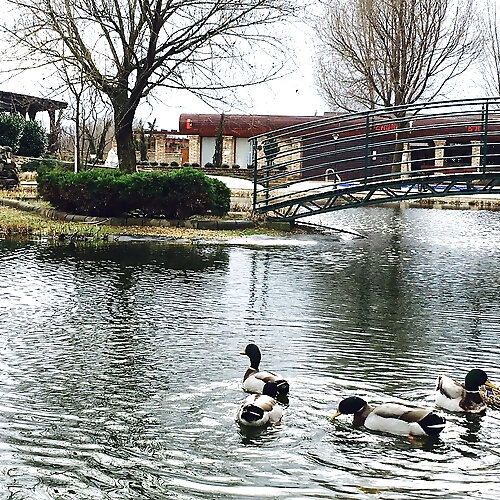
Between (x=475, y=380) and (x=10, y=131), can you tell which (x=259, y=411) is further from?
(x=10, y=131)

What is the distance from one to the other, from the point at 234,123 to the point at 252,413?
156 feet

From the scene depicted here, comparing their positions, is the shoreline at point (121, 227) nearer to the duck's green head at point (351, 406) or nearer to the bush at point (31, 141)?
the duck's green head at point (351, 406)

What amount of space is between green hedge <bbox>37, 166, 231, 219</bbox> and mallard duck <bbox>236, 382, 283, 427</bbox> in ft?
42.9

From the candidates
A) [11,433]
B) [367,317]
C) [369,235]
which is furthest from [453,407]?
[369,235]

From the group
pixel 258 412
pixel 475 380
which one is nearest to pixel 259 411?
pixel 258 412

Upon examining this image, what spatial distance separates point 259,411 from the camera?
631 centimetres

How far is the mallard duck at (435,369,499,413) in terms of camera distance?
678 cm

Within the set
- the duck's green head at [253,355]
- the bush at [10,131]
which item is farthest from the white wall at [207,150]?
→ the duck's green head at [253,355]

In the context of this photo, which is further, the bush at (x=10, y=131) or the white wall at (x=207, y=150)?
the white wall at (x=207, y=150)

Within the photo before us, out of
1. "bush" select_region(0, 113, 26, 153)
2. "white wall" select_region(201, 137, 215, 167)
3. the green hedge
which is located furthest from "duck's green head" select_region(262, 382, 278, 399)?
"white wall" select_region(201, 137, 215, 167)

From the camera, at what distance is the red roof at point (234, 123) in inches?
2042

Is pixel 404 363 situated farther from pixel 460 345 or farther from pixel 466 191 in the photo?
pixel 466 191

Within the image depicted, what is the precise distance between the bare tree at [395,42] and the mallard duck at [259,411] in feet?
129

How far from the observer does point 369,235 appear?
21531 mm
